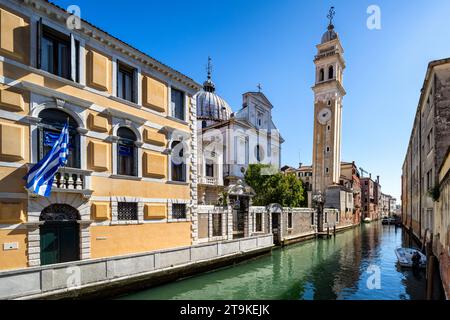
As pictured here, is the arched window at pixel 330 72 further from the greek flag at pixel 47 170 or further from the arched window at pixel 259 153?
the greek flag at pixel 47 170

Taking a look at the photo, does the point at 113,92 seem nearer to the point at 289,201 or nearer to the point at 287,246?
the point at 287,246

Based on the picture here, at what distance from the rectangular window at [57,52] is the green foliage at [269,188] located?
831 inches

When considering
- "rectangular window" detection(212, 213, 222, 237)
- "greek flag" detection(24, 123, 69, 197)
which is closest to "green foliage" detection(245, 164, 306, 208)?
"rectangular window" detection(212, 213, 222, 237)

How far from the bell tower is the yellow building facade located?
33424 millimetres

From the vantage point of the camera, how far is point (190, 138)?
560 inches

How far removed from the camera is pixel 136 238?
11.4m

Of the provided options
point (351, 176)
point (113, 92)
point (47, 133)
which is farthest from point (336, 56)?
point (47, 133)

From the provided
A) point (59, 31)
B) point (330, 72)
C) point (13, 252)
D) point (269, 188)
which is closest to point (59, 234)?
A: point (13, 252)

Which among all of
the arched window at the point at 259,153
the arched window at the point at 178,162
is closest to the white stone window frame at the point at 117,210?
the arched window at the point at 178,162

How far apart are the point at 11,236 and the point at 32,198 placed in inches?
45.4

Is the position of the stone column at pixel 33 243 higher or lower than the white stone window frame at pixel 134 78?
lower

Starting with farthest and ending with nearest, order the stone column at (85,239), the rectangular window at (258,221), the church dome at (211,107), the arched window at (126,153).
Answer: the church dome at (211,107) → the rectangular window at (258,221) → the arched window at (126,153) → the stone column at (85,239)

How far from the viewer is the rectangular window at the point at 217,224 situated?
1620 cm

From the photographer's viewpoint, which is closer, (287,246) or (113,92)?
(113,92)
